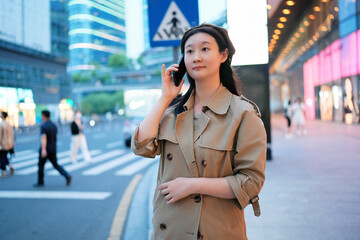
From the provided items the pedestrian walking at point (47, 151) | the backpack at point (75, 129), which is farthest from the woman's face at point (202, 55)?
the backpack at point (75, 129)

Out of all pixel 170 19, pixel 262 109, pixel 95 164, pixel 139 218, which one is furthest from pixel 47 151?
pixel 262 109

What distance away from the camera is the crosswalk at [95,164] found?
9.46 meters

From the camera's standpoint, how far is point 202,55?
66.1 inches

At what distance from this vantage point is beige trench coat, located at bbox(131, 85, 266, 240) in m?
1.55

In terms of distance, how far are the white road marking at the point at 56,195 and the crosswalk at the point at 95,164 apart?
2110 millimetres

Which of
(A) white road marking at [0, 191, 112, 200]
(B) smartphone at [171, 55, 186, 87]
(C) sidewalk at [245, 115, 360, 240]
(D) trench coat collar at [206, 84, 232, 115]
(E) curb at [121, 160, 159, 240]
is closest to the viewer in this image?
(D) trench coat collar at [206, 84, 232, 115]

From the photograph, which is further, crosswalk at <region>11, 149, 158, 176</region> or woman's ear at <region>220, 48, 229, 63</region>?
crosswalk at <region>11, 149, 158, 176</region>

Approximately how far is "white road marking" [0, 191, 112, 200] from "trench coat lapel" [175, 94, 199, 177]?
17.2 ft

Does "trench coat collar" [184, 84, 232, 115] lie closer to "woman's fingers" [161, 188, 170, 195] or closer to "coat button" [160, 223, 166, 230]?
"woman's fingers" [161, 188, 170, 195]

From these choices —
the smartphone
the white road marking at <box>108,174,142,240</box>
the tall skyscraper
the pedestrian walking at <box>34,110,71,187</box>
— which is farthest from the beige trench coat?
the tall skyscraper

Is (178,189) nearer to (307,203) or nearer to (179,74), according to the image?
(179,74)

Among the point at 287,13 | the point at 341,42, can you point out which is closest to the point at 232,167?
the point at 341,42

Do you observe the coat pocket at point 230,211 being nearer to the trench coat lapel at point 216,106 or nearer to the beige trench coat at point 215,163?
the beige trench coat at point 215,163

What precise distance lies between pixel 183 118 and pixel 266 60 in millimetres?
5982
